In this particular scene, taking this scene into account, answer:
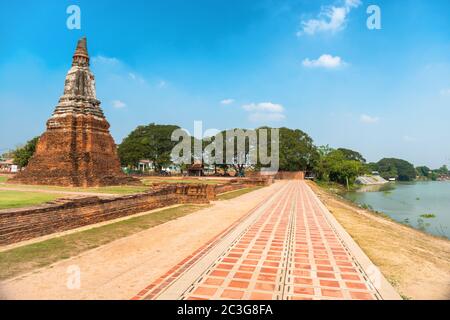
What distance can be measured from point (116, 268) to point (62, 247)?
194 cm

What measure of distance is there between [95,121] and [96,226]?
15.4 m

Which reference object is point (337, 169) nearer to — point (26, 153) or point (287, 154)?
point (287, 154)

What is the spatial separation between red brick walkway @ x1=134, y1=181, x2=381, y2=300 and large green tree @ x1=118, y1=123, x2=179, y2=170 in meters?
44.6

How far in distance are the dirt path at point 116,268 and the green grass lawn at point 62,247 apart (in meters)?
0.30

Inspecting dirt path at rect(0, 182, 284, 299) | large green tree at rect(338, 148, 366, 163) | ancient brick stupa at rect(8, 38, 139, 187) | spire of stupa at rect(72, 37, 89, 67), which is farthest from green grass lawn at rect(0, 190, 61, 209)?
large green tree at rect(338, 148, 366, 163)

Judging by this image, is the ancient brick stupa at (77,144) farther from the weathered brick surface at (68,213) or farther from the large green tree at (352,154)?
the large green tree at (352,154)

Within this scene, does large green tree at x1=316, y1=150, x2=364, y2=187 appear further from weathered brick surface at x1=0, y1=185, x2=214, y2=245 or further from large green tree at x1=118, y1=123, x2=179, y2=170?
weathered brick surface at x1=0, y1=185, x2=214, y2=245

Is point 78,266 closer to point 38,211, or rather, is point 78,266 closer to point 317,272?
point 38,211

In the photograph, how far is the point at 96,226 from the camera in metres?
8.19

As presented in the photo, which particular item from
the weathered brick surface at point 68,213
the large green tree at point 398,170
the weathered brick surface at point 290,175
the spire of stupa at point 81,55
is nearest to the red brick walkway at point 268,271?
the weathered brick surface at point 68,213

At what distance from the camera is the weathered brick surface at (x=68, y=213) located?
6.28 m

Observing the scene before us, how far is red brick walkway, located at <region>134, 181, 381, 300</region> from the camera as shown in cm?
391

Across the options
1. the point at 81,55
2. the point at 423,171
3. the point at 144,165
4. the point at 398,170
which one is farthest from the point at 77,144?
the point at 423,171
